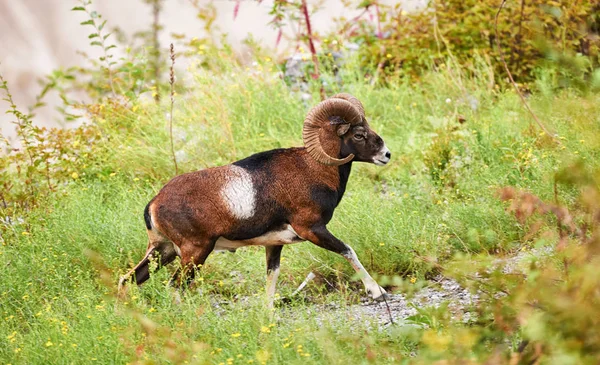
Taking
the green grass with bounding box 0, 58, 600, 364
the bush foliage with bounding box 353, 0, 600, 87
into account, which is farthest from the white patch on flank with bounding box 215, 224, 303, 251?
the bush foliage with bounding box 353, 0, 600, 87

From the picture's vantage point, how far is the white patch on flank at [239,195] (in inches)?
250

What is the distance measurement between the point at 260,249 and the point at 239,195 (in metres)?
1.68

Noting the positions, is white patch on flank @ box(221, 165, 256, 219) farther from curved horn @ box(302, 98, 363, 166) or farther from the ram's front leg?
curved horn @ box(302, 98, 363, 166)

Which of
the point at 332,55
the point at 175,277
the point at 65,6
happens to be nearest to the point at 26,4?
the point at 65,6

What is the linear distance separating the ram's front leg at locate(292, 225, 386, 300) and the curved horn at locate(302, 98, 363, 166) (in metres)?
0.52

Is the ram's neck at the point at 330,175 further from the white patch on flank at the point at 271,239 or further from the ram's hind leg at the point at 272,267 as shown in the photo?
the ram's hind leg at the point at 272,267

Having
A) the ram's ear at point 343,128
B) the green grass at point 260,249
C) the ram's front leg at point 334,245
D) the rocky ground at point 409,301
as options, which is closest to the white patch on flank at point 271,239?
the ram's front leg at point 334,245

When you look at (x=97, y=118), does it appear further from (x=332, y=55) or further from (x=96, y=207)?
(x=332, y=55)

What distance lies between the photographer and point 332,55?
12.9 metres

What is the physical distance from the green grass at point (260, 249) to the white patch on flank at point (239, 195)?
59 cm

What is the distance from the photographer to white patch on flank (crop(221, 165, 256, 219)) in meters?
6.35

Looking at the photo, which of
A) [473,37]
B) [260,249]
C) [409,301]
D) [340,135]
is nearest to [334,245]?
[409,301]

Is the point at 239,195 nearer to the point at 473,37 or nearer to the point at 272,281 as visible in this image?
the point at 272,281

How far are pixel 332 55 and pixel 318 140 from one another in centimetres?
646
